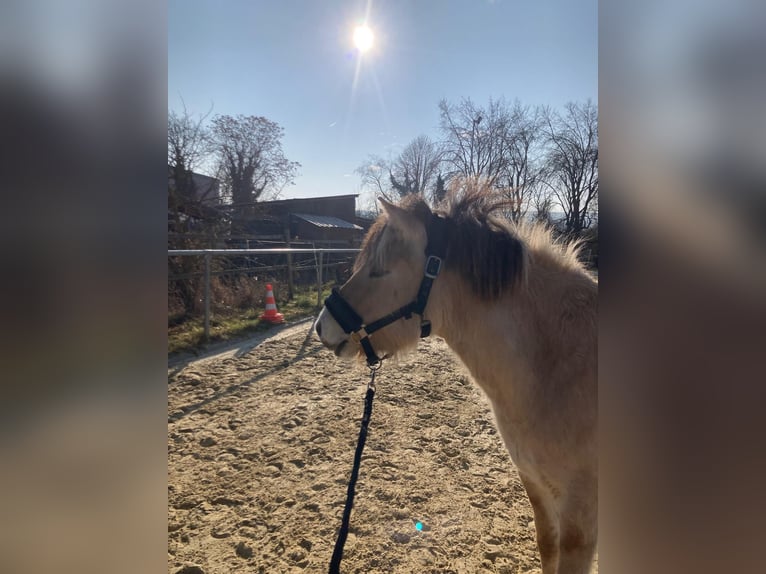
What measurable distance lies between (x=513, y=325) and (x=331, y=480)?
7.61 feet

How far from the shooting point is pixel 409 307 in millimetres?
1888

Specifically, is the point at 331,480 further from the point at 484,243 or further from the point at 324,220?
the point at 324,220

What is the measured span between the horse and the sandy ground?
0.73 meters

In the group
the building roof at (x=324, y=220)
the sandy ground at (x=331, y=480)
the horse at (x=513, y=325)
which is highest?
the building roof at (x=324, y=220)

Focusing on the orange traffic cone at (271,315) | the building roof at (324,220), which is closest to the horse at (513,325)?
the orange traffic cone at (271,315)

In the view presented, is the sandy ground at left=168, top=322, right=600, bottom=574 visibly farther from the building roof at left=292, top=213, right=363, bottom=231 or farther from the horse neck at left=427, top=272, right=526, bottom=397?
the building roof at left=292, top=213, right=363, bottom=231

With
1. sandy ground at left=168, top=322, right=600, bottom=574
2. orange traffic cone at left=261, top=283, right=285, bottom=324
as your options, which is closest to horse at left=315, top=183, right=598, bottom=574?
sandy ground at left=168, top=322, right=600, bottom=574

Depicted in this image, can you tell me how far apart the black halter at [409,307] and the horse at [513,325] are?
11 mm

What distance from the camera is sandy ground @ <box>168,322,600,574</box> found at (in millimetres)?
2373

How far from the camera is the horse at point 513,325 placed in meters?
1.58

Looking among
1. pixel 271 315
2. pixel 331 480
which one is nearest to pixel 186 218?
pixel 271 315

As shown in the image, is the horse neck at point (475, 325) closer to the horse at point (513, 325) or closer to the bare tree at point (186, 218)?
the horse at point (513, 325)
